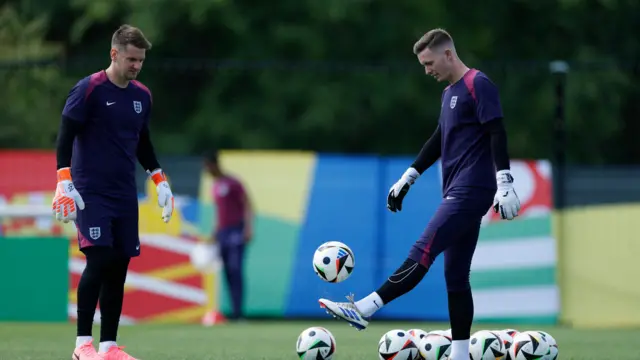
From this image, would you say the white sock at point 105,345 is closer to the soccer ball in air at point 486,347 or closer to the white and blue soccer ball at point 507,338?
the soccer ball in air at point 486,347

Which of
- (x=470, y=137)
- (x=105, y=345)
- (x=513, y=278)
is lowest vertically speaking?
(x=105, y=345)

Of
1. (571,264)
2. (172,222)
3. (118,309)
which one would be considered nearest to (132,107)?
(118,309)

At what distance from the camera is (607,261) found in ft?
49.0

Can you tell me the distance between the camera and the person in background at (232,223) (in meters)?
14.9

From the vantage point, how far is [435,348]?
7965 millimetres

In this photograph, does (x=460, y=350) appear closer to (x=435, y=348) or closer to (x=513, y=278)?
(x=435, y=348)

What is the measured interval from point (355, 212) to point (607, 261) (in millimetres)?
3213

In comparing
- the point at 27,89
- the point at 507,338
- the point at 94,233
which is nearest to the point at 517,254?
the point at 507,338

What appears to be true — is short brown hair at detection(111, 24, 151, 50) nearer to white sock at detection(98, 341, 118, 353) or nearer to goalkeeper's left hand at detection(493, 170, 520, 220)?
white sock at detection(98, 341, 118, 353)

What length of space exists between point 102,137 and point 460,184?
242 cm

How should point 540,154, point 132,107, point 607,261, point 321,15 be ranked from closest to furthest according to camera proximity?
point 132,107 < point 607,261 < point 540,154 < point 321,15

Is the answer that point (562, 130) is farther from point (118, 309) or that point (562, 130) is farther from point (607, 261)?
point (118, 309)

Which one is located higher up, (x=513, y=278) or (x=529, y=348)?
(x=513, y=278)

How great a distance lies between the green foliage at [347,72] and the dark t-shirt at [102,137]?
11.6 meters
